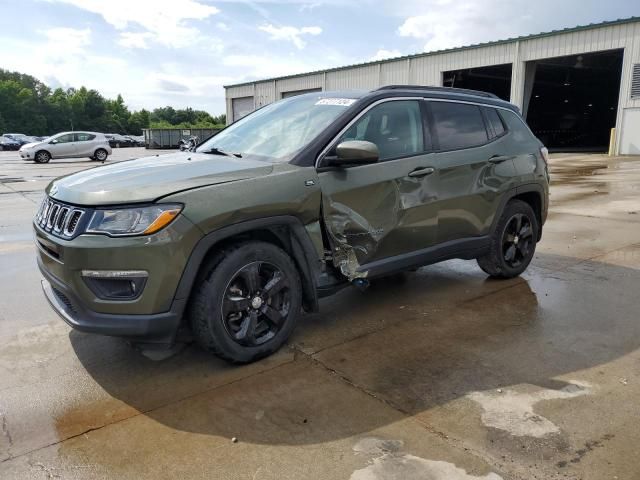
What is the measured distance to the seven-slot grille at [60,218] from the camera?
301cm

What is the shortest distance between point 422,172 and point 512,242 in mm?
1671

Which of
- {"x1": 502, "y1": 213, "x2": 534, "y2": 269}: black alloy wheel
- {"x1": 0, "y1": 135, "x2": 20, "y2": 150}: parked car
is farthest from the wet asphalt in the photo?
{"x1": 0, "y1": 135, "x2": 20, "y2": 150}: parked car

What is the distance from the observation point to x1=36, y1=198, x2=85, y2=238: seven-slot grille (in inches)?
118

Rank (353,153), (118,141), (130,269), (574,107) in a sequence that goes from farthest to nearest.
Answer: (118,141) → (574,107) → (353,153) → (130,269)

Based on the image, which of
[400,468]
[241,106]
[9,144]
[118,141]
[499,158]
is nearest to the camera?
[400,468]

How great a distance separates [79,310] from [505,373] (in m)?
2.63

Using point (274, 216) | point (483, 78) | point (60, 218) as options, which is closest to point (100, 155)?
point (483, 78)

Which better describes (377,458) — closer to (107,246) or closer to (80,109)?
(107,246)

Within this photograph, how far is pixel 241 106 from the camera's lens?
44531 millimetres

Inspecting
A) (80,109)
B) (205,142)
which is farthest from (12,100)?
(205,142)

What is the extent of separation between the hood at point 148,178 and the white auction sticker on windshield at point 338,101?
0.87 metres

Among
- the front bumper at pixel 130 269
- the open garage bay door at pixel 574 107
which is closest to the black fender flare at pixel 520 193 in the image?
the front bumper at pixel 130 269

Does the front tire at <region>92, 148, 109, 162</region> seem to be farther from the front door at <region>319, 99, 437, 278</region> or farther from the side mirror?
the side mirror

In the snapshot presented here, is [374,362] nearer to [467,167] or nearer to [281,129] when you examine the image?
[281,129]
